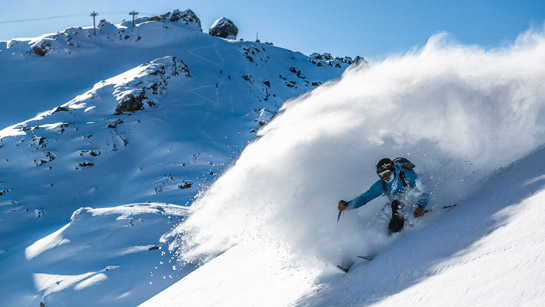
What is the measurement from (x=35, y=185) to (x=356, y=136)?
23.6 m

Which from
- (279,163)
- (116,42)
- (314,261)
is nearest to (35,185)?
(279,163)

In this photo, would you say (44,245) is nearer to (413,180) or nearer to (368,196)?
(368,196)

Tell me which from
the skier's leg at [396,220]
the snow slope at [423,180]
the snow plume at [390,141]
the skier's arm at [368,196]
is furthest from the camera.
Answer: the snow plume at [390,141]

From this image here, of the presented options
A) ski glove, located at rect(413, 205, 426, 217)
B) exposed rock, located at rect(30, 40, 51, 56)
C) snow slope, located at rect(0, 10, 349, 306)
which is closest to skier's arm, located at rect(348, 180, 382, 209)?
ski glove, located at rect(413, 205, 426, 217)

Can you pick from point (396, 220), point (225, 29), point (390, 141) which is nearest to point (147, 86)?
point (390, 141)

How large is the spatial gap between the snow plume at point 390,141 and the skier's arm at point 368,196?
285mm

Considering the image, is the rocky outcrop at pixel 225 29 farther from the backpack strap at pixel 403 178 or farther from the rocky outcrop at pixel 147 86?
the backpack strap at pixel 403 178

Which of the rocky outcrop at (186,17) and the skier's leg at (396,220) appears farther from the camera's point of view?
the rocky outcrop at (186,17)

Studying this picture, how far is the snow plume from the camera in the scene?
5461 mm

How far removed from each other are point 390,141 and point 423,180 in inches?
38.4

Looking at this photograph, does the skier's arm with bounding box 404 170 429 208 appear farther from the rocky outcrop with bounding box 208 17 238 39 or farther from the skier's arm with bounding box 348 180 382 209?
the rocky outcrop with bounding box 208 17 238 39

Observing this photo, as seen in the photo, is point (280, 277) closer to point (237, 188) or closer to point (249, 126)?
point (237, 188)

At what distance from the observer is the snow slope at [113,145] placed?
13844 millimetres

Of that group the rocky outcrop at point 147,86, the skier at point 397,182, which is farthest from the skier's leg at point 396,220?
the rocky outcrop at point 147,86
